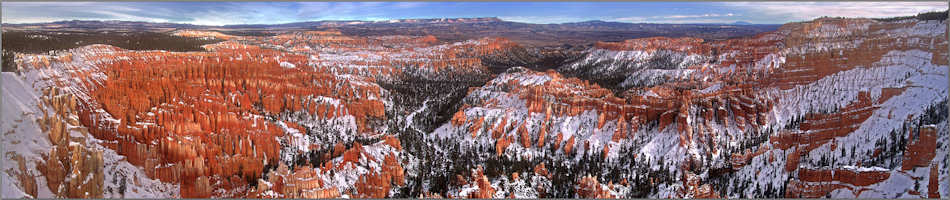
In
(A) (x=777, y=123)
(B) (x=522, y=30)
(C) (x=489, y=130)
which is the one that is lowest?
(C) (x=489, y=130)

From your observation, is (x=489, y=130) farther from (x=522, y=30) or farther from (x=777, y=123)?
(x=522, y=30)

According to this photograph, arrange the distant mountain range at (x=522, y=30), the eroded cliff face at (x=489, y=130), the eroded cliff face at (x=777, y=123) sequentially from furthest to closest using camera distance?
1. the distant mountain range at (x=522, y=30)
2. the eroded cliff face at (x=777, y=123)
3. the eroded cliff face at (x=489, y=130)

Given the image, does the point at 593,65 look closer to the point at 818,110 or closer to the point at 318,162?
the point at 818,110

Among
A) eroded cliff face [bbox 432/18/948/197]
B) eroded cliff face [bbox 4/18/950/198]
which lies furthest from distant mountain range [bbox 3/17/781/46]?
eroded cliff face [bbox 432/18/948/197]

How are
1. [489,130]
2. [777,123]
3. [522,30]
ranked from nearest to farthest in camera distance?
1. [777,123]
2. [489,130]
3. [522,30]

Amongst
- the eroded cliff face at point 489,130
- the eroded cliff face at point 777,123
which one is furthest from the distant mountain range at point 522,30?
the eroded cliff face at point 777,123

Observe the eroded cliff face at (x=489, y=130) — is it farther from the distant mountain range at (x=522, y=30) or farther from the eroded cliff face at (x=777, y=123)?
the distant mountain range at (x=522, y=30)

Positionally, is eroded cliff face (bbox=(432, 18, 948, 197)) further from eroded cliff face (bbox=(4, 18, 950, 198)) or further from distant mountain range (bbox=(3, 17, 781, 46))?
distant mountain range (bbox=(3, 17, 781, 46))

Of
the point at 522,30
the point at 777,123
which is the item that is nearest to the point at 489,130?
the point at 777,123

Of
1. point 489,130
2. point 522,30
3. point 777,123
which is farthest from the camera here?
point 522,30
